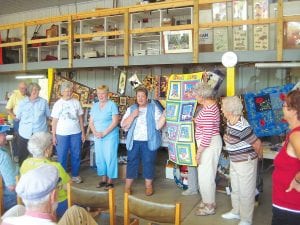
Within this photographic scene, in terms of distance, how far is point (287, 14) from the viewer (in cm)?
492

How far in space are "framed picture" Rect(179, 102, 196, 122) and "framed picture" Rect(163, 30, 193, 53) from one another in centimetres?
181

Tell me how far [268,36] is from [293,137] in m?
3.65

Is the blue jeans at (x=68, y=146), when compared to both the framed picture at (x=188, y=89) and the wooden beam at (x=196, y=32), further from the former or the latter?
the wooden beam at (x=196, y=32)

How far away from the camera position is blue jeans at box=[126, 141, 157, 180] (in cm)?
432

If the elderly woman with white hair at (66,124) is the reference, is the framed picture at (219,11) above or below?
above

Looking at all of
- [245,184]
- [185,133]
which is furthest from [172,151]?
[245,184]

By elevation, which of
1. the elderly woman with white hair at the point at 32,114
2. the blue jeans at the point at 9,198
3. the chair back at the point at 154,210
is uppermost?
the elderly woman with white hair at the point at 32,114

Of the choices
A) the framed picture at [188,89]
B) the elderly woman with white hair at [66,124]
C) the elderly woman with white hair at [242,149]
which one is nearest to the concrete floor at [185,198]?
the elderly woman with white hair at [242,149]

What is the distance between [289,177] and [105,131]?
293cm

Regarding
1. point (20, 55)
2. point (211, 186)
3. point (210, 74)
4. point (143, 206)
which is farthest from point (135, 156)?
point (20, 55)

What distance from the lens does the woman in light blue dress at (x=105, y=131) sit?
4527 millimetres

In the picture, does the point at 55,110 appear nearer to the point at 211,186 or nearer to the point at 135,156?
the point at 135,156

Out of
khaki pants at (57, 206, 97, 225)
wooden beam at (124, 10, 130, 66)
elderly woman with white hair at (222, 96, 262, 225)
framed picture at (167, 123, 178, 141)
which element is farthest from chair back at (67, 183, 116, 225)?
wooden beam at (124, 10, 130, 66)

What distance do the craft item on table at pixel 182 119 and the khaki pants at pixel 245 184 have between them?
3.07ft
